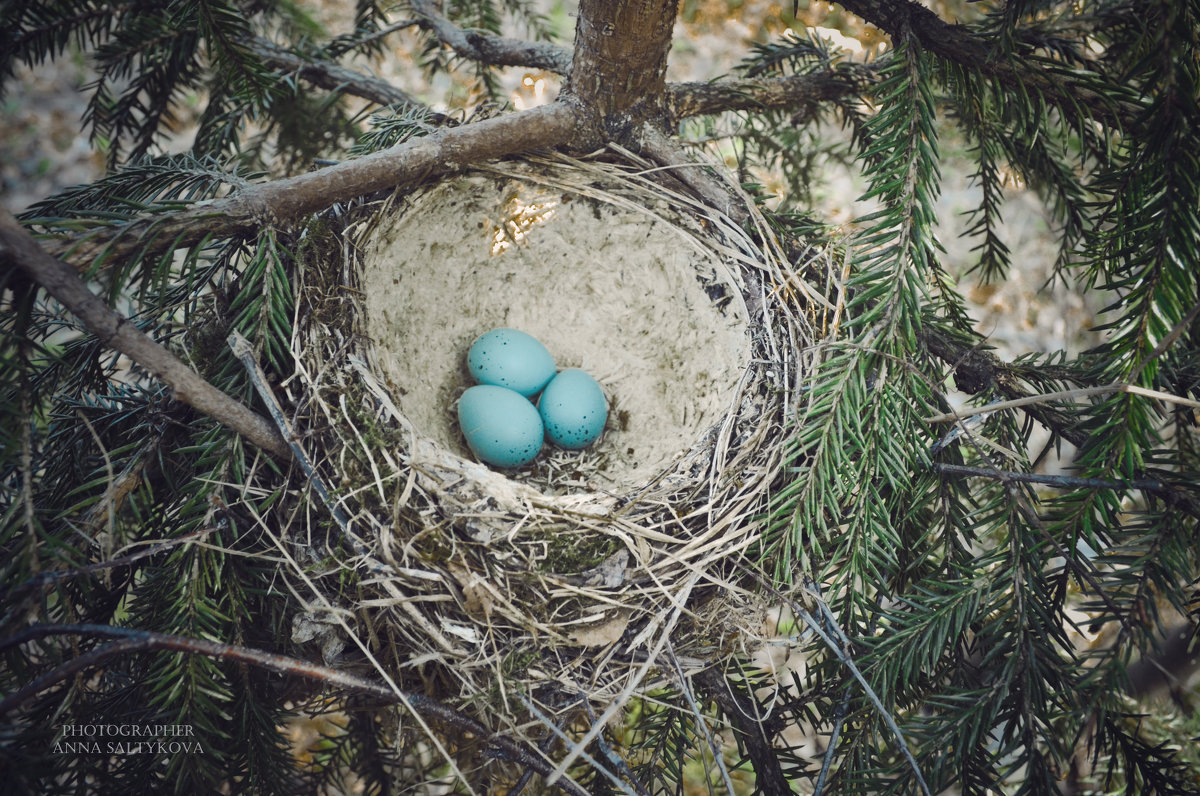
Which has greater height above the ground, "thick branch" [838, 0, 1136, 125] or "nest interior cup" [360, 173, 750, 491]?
"thick branch" [838, 0, 1136, 125]

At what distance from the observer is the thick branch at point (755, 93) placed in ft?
6.59

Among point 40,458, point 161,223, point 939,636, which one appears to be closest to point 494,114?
point 161,223

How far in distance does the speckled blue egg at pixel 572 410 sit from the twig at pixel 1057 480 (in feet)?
3.59

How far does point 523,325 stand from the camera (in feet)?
8.32

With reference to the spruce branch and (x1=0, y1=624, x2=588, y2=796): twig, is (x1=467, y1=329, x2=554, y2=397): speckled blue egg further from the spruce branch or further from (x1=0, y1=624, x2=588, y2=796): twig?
(x1=0, y1=624, x2=588, y2=796): twig

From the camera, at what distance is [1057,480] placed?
1224 mm

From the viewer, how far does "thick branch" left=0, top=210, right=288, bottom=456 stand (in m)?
1.00

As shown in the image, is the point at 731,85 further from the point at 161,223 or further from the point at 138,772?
the point at 138,772

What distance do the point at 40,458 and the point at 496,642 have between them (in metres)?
1.09

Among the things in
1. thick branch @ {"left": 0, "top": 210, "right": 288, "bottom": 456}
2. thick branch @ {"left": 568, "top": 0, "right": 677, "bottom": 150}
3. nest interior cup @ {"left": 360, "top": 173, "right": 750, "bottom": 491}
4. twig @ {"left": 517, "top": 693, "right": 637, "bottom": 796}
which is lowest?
twig @ {"left": 517, "top": 693, "right": 637, "bottom": 796}

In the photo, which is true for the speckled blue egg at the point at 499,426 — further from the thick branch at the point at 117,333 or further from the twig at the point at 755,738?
the twig at the point at 755,738

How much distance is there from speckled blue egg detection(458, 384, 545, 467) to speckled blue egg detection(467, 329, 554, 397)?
10 cm

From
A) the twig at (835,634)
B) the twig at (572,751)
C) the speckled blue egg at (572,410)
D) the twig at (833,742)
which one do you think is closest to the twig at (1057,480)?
the twig at (835,634)

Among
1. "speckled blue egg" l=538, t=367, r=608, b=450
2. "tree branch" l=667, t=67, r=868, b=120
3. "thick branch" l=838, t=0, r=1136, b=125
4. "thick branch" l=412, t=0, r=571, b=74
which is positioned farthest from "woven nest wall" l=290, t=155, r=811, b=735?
"thick branch" l=838, t=0, r=1136, b=125
